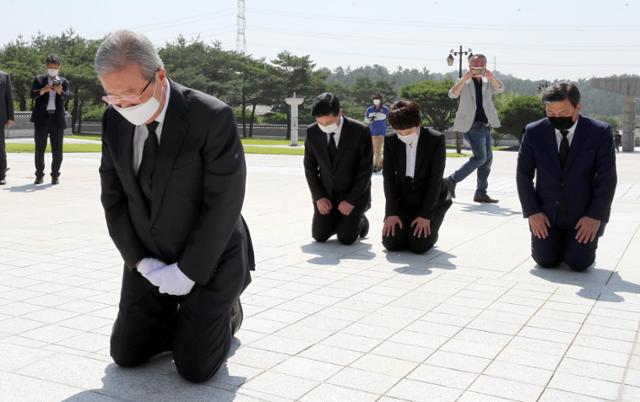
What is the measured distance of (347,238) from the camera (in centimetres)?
713

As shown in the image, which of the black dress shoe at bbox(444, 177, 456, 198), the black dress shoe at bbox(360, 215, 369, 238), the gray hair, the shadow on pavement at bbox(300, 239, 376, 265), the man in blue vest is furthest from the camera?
the man in blue vest

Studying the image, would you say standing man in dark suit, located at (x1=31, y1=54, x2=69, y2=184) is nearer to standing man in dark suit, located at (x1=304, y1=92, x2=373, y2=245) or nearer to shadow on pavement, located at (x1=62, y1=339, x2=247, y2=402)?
standing man in dark suit, located at (x1=304, y1=92, x2=373, y2=245)

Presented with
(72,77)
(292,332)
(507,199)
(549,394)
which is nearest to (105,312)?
(292,332)

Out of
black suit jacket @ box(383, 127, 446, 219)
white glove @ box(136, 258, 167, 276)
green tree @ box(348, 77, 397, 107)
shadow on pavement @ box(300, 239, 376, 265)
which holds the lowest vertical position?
shadow on pavement @ box(300, 239, 376, 265)

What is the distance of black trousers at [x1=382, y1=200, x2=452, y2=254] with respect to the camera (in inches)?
264

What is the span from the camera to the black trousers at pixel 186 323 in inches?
136

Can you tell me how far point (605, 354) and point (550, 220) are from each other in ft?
7.75

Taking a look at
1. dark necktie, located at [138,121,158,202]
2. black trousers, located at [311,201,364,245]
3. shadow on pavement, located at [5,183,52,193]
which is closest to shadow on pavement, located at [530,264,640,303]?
black trousers, located at [311,201,364,245]

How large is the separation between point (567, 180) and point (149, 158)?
3.87 meters

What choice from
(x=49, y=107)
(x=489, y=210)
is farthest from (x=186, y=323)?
(x=49, y=107)

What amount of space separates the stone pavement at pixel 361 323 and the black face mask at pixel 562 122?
1.22 metres

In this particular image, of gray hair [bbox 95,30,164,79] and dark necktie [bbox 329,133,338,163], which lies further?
dark necktie [bbox 329,133,338,163]

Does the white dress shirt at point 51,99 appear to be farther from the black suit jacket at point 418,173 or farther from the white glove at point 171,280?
the white glove at point 171,280

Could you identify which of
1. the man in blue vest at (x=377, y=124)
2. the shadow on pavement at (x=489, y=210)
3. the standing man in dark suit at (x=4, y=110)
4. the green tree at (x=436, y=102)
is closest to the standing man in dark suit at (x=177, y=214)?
the shadow on pavement at (x=489, y=210)
